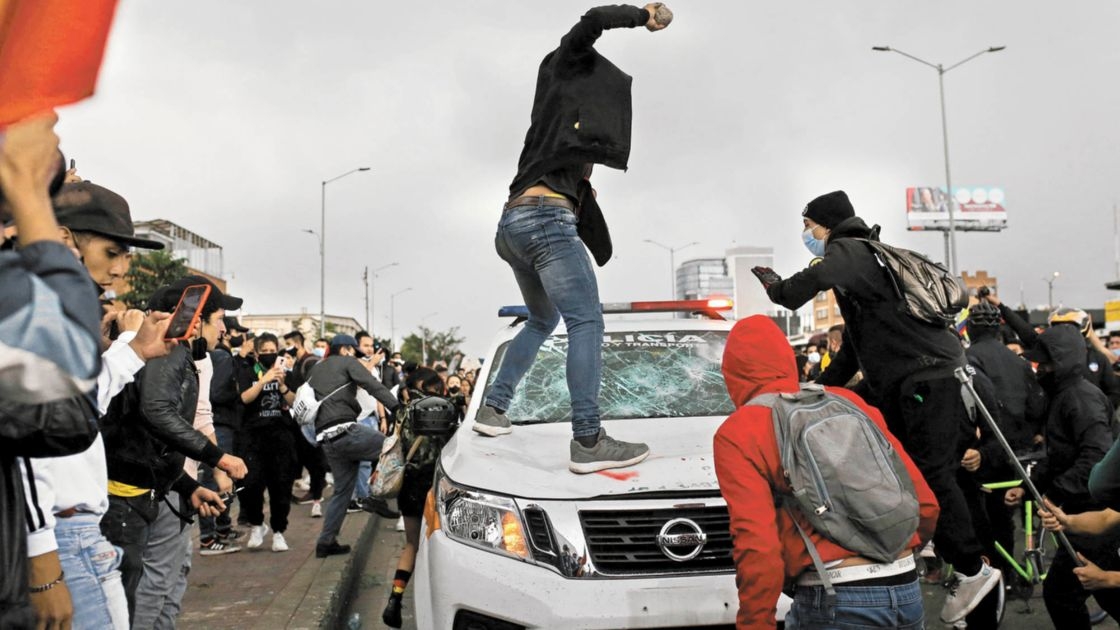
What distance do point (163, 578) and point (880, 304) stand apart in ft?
10.9

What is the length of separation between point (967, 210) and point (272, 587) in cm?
8923

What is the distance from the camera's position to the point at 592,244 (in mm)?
4637

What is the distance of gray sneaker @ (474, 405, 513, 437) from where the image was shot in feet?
15.1

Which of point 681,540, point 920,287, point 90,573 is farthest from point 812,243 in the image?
point 90,573

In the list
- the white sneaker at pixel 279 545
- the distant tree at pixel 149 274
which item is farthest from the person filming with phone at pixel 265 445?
the distant tree at pixel 149 274

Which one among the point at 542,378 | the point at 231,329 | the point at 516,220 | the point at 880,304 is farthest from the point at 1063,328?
the point at 231,329

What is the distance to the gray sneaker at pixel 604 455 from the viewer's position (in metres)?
3.87

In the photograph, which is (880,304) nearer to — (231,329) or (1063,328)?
(1063,328)

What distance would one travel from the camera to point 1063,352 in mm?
5730

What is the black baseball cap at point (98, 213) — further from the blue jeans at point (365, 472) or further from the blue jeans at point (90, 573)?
the blue jeans at point (365, 472)

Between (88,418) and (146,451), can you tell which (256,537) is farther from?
(88,418)

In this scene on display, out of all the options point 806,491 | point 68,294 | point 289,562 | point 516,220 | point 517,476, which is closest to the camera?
point 68,294

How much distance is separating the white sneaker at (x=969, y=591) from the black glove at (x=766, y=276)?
148cm

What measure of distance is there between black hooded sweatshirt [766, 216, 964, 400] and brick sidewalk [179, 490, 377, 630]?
327 cm
